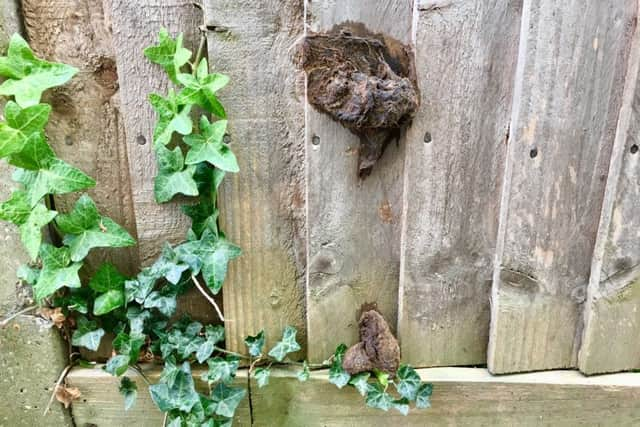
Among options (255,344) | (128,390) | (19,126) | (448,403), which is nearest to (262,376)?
(255,344)

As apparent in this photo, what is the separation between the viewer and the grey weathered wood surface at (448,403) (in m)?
1.04

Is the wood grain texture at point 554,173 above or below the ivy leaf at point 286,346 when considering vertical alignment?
above

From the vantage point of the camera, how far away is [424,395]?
1001 mm

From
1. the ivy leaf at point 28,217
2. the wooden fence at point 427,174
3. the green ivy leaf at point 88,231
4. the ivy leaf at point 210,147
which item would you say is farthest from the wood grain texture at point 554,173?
the ivy leaf at point 28,217

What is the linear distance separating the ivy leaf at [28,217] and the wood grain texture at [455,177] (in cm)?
64

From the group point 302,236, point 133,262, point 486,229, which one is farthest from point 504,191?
point 133,262

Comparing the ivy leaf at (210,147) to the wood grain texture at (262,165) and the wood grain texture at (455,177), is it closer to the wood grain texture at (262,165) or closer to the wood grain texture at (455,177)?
the wood grain texture at (262,165)

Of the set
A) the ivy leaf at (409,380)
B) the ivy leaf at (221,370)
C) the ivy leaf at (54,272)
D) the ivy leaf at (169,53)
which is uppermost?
the ivy leaf at (169,53)

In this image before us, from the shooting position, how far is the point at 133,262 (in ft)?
3.31

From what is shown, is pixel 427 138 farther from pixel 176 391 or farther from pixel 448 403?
pixel 176 391

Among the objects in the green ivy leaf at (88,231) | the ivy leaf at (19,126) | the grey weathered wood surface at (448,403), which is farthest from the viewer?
the grey weathered wood surface at (448,403)

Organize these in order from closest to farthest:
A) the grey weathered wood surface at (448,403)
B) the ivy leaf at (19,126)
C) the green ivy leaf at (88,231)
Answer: the ivy leaf at (19,126) < the green ivy leaf at (88,231) < the grey weathered wood surface at (448,403)

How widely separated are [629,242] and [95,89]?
42.2 inches

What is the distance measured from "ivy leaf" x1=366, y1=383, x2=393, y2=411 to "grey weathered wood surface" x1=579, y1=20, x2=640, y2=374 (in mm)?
434
